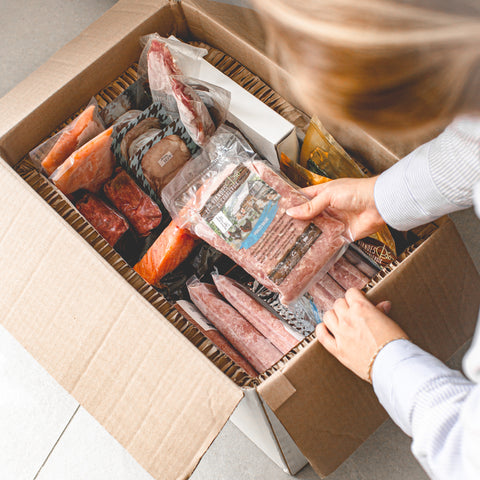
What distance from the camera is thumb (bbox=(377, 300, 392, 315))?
0.75 m

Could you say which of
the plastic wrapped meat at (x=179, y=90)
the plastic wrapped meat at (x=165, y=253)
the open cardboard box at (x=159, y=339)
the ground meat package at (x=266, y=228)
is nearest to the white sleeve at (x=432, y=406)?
the open cardboard box at (x=159, y=339)

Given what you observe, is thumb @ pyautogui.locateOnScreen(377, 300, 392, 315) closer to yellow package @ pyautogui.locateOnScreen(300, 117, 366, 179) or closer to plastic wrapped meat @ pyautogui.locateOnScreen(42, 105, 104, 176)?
yellow package @ pyautogui.locateOnScreen(300, 117, 366, 179)

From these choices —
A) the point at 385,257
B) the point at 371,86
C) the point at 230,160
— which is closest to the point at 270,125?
the point at 230,160

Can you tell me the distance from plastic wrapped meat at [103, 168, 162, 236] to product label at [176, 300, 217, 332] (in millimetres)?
175

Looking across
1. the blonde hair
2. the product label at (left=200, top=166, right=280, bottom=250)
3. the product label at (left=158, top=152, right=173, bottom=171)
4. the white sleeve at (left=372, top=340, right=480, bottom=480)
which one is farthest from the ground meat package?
the blonde hair

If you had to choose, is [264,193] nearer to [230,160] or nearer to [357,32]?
[230,160]

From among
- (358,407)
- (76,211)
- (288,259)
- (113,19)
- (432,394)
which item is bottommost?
(358,407)

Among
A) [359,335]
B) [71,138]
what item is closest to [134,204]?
[71,138]

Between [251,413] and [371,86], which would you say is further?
[251,413]

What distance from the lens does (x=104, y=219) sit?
935 mm

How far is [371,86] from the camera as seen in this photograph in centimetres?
45

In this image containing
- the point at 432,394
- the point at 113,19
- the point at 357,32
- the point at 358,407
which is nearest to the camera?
the point at 357,32

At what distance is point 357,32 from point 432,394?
0.44 m

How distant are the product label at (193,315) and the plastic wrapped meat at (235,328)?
0.02 metres
